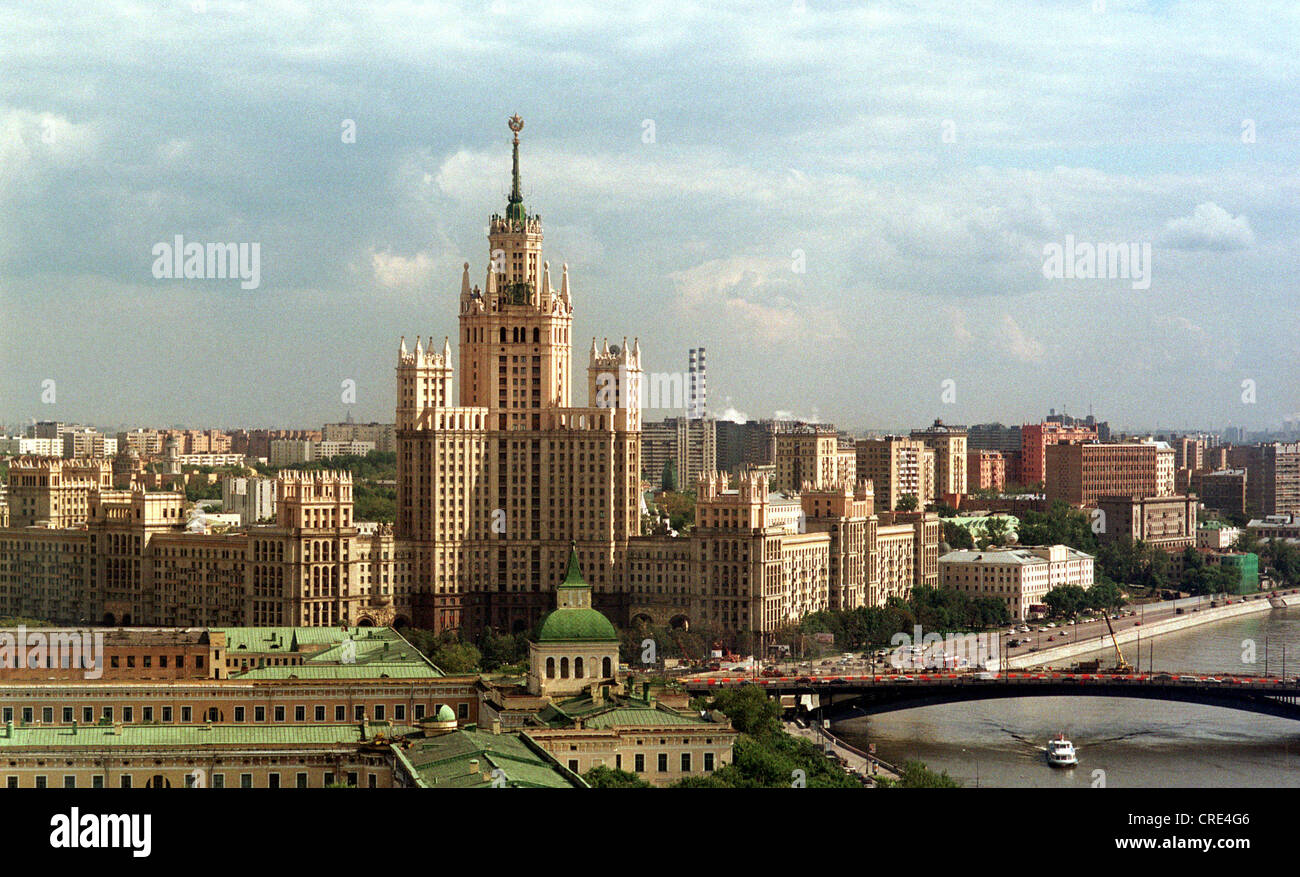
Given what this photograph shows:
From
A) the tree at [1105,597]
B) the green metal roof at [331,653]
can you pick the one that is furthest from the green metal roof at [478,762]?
the tree at [1105,597]

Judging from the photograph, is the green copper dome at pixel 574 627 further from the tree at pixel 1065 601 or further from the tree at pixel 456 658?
the tree at pixel 1065 601

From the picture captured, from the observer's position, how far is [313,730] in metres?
17.3

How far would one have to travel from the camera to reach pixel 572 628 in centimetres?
2044

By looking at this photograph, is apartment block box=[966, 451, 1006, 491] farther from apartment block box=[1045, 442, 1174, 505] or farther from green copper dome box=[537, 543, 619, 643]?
green copper dome box=[537, 543, 619, 643]

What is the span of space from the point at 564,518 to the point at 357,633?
12.2 metres

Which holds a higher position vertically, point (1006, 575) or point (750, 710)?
point (1006, 575)

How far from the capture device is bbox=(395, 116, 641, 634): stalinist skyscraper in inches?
1443

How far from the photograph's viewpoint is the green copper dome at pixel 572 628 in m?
20.4

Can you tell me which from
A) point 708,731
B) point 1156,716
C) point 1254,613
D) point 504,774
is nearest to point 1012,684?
point 1156,716

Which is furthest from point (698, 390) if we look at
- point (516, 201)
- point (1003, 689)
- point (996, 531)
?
point (1003, 689)

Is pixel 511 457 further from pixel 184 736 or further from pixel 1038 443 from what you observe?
pixel 1038 443

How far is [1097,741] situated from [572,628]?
32.9 feet

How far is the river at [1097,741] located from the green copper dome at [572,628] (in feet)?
17.9

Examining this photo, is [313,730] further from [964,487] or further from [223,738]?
[964,487]
